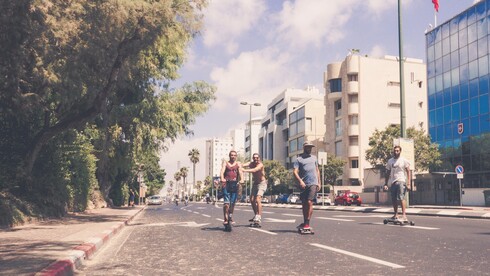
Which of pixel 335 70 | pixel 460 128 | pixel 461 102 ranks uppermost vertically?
pixel 335 70

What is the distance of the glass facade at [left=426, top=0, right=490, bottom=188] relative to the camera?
4166 centimetres

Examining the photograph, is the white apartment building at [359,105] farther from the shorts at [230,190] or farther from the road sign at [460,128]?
the shorts at [230,190]

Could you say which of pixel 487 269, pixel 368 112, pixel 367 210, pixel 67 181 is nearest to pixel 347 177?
pixel 368 112

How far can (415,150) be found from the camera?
4456 centimetres

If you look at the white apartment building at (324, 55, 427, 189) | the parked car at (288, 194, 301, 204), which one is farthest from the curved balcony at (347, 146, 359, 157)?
the parked car at (288, 194, 301, 204)

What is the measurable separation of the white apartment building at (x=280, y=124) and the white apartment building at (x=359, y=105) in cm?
1764

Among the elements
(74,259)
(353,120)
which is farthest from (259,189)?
(353,120)

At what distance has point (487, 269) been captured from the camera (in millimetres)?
5145

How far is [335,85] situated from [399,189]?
60489 mm

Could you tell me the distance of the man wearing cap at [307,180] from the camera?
31.0 ft

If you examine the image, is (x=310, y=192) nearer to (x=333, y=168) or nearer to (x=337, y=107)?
(x=333, y=168)

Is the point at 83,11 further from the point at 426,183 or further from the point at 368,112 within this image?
the point at 368,112

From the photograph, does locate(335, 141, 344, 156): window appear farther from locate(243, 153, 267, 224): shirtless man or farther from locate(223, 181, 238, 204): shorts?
locate(223, 181, 238, 204): shorts

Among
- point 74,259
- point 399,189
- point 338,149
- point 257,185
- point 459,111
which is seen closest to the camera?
point 74,259
